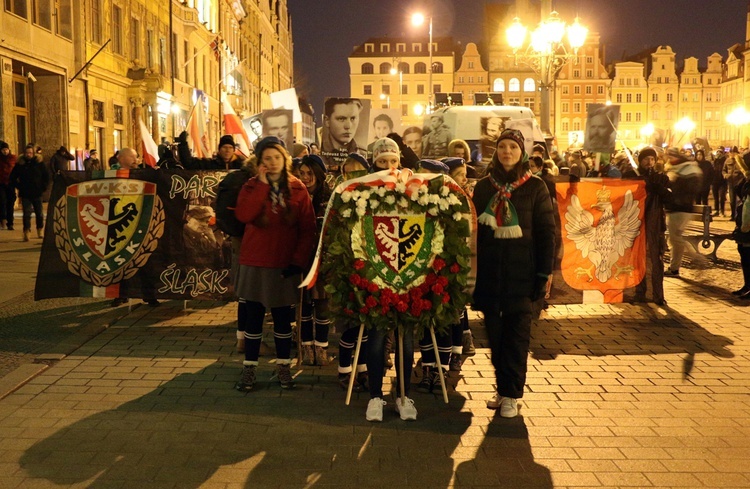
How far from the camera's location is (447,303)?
19.3 feet

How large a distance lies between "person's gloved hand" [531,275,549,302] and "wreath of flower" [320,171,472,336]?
1.55 ft

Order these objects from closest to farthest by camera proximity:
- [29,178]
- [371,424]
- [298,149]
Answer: [371,424] → [298,149] → [29,178]

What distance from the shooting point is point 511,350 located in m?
5.93

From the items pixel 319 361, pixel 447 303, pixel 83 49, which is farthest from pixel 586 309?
pixel 83 49

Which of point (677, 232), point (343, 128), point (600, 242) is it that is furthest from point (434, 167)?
point (343, 128)

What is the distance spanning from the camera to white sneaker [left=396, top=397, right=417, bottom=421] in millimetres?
5770

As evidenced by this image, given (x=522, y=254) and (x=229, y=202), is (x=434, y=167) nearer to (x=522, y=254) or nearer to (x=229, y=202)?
(x=522, y=254)

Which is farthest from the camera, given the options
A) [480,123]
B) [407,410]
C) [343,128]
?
[480,123]

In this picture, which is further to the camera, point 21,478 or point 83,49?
point 83,49

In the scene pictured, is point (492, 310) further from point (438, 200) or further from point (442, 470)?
point (442, 470)

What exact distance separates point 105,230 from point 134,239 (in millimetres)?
314

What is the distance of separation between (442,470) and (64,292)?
5762mm

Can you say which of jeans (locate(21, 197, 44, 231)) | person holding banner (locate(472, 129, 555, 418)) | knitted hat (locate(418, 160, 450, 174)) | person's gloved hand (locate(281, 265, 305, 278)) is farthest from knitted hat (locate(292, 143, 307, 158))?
jeans (locate(21, 197, 44, 231))

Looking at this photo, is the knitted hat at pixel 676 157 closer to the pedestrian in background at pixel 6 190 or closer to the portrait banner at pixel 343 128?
the portrait banner at pixel 343 128
